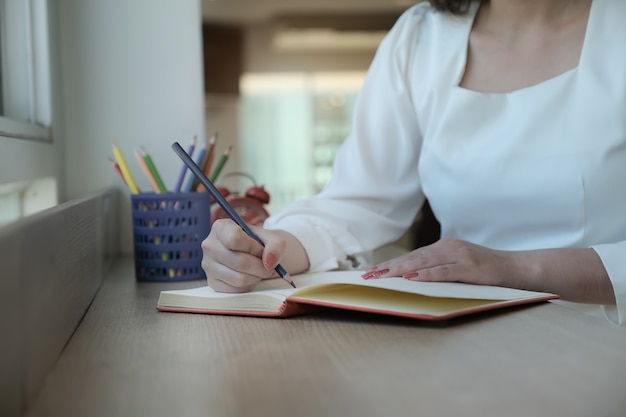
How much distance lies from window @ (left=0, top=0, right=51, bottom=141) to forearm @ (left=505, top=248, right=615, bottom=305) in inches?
30.1

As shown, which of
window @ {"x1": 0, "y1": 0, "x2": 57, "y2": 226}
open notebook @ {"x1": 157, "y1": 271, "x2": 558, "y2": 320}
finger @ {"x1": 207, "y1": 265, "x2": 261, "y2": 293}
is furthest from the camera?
window @ {"x1": 0, "y1": 0, "x2": 57, "y2": 226}

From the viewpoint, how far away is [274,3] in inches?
273

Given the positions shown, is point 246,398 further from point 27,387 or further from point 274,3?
point 274,3

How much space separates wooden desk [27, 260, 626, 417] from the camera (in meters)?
0.39

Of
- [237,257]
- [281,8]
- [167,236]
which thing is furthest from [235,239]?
[281,8]

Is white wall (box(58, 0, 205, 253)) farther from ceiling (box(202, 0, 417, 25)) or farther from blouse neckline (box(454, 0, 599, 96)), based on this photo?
ceiling (box(202, 0, 417, 25))

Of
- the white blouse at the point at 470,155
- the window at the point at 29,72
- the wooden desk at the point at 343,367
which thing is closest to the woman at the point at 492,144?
the white blouse at the point at 470,155

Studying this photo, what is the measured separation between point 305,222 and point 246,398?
59cm

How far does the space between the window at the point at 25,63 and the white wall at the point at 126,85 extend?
0.45 ft

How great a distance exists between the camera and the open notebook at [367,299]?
606 millimetres

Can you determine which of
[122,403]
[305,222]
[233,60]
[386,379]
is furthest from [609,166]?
[233,60]

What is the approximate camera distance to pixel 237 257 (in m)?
0.73

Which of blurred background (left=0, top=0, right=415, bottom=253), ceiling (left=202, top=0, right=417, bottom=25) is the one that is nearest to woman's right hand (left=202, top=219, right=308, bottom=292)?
blurred background (left=0, top=0, right=415, bottom=253)

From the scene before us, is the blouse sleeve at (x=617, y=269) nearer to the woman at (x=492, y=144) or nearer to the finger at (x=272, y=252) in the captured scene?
the woman at (x=492, y=144)
